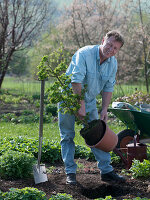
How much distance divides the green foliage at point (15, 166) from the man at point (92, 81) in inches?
19.2

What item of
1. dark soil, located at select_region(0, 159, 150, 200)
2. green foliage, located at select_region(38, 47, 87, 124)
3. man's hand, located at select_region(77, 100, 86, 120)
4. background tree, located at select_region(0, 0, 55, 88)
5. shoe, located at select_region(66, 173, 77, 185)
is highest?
background tree, located at select_region(0, 0, 55, 88)

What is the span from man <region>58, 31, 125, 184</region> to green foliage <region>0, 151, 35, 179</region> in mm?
487

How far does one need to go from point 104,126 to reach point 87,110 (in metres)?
0.29

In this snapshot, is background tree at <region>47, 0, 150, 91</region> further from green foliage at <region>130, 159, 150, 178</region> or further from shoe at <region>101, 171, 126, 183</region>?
shoe at <region>101, 171, 126, 183</region>

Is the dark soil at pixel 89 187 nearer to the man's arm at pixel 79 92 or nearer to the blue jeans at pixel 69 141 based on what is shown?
the blue jeans at pixel 69 141

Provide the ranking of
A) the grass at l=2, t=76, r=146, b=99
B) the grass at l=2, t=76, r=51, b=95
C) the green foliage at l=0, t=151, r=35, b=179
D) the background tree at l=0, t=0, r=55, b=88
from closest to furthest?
the green foliage at l=0, t=151, r=35, b=179 → the background tree at l=0, t=0, r=55, b=88 → the grass at l=2, t=76, r=146, b=99 → the grass at l=2, t=76, r=51, b=95

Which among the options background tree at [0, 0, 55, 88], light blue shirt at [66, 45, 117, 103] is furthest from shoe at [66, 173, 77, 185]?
background tree at [0, 0, 55, 88]

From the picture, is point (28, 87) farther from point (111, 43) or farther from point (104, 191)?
point (111, 43)

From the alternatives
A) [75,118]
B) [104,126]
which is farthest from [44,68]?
[104,126]

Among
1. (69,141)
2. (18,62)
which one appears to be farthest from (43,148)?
(18,62)

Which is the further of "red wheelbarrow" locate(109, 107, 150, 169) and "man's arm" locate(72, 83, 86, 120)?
"red wheelbarrow" locate(109, 107, 150, 169)

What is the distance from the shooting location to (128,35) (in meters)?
13.6

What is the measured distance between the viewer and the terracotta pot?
388 centimetres

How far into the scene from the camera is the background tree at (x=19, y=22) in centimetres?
1079
